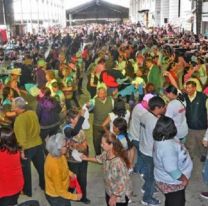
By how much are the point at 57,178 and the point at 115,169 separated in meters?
0.59

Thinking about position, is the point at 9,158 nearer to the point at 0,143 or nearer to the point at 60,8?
the point at 0,143

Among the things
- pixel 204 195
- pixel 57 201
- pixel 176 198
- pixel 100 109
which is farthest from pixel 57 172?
pixel 204 195

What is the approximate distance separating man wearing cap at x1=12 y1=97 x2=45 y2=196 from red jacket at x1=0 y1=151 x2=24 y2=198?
0.91 meters

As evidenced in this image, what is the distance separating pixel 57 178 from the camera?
4246 mm

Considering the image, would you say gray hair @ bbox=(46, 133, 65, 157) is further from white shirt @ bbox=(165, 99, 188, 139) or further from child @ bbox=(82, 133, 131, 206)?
white shirt @ bbox=(165, 99, 188, 139)

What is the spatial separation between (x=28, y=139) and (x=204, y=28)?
22.9m

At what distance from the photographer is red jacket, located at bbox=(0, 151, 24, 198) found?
173 inches

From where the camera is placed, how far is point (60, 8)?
90.5 m

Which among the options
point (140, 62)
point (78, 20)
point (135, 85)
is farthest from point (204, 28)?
point (78, 20)

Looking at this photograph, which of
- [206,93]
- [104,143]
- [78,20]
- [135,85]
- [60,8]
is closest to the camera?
[104,143]

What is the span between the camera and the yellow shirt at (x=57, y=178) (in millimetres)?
4246

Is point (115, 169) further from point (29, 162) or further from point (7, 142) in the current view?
point (29, 162)

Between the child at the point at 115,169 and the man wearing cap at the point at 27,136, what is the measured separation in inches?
61.0

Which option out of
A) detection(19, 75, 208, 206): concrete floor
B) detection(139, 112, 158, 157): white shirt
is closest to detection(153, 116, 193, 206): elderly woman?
detection(139, 112, 158, 157): white shirt
